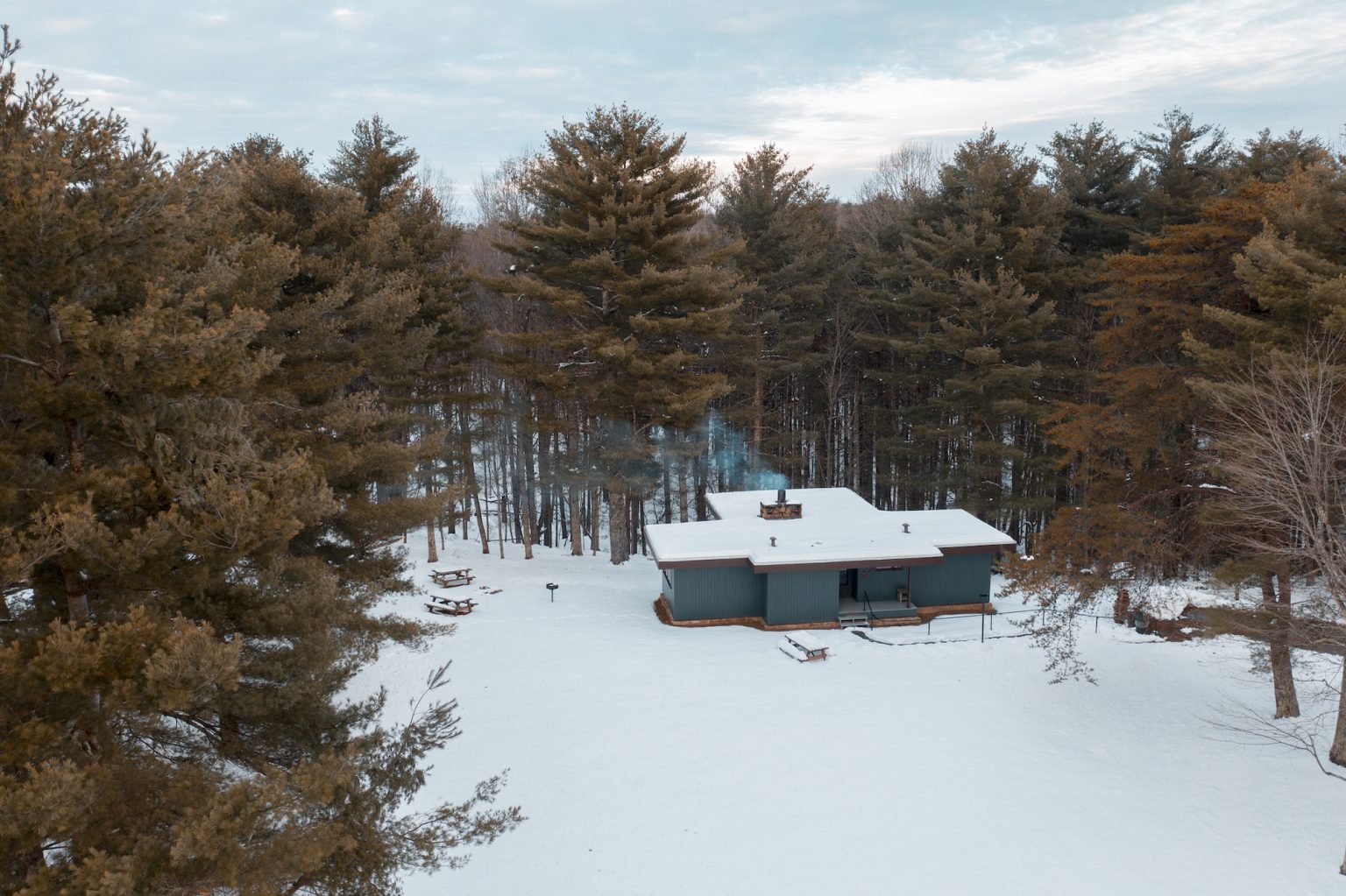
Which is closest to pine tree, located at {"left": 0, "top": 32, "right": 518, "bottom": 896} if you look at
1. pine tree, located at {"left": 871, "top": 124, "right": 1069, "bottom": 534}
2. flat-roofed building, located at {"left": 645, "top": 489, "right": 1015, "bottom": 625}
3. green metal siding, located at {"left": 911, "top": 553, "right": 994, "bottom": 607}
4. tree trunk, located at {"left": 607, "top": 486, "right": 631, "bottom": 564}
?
flat-roofed building, located at {"left": 645, "top": 489, "right": 1015, "bottom": 625}

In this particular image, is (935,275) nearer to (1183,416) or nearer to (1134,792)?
(1183,416)

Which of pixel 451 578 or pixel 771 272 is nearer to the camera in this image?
pixel 451 578

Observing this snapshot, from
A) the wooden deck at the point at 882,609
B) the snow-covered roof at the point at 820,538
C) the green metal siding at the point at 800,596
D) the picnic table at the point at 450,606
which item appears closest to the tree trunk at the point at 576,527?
the snow-covered roof at the point at 820,538

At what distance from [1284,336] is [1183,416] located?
6.59 feet

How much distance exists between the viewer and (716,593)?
18.3 metres

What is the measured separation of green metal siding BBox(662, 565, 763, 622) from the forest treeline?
5248 mm

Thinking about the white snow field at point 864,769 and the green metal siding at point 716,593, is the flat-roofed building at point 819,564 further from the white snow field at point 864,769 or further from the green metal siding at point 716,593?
the white snow field at point 864,769

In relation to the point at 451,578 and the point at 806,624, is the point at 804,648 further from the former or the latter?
the point at 451,578

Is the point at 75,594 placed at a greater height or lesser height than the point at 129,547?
lesser

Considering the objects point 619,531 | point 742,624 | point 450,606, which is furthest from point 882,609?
A: point 450,606

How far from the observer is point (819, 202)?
2777cm

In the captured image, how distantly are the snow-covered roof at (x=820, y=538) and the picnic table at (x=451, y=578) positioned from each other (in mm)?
5281

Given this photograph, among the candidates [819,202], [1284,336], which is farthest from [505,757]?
[819,202]

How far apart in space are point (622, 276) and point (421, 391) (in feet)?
24.2
